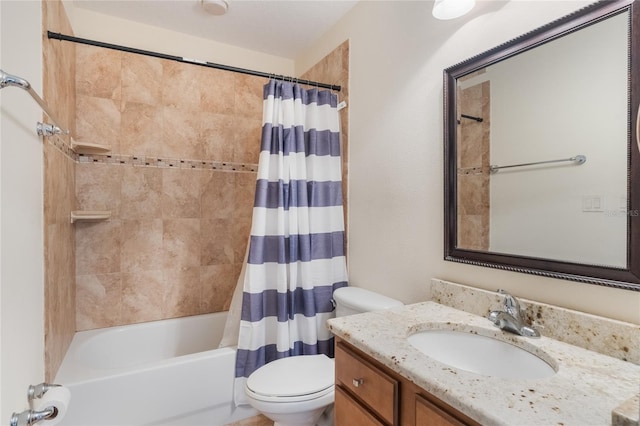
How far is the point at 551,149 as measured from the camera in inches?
41.8

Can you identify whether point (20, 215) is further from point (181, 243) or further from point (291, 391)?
point (181, 243)

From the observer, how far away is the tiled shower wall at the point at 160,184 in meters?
2.18

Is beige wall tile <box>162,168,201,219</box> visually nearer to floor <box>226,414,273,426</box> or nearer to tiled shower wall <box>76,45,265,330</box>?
tiled shower wall <box>76,45,265,330</box>

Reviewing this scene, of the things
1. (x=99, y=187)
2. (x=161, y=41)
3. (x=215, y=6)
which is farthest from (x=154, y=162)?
(x=215, y=6)

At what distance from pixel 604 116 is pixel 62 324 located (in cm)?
255

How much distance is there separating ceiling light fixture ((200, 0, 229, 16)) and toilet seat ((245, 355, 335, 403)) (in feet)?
7.09

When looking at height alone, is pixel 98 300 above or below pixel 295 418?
above

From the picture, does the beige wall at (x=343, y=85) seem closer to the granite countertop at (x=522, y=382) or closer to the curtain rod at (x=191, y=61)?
the curtain rod at (x=191, y=61)

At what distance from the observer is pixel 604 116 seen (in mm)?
933

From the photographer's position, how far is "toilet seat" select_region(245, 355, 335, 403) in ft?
4.61

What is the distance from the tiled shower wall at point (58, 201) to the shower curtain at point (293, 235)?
880 mm

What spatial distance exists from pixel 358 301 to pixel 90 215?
5.66 feet

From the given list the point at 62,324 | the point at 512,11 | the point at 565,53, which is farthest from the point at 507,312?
the point at 62,324

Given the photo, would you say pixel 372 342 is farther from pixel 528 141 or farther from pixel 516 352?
pixel 528 141
